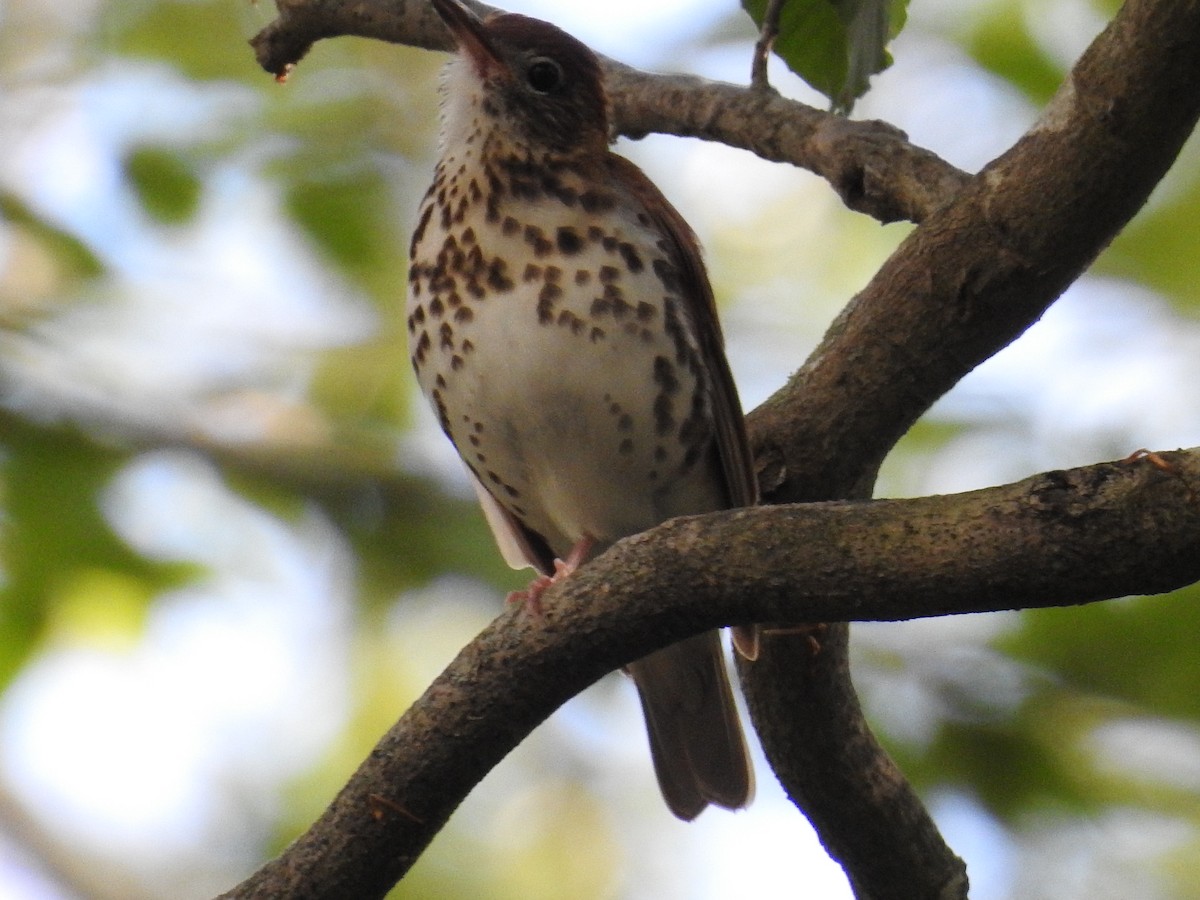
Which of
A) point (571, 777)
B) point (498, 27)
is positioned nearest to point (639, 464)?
point (498, 27)

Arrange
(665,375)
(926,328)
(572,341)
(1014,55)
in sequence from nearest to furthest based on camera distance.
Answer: (926,328) → (572,341) → (665,375) → (1014,55)

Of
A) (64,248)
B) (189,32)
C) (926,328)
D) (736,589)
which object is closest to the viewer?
(736,589)

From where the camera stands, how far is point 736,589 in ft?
9.27

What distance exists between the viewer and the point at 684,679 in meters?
4.54

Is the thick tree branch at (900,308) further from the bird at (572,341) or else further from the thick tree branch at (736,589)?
the bird at (572,341)

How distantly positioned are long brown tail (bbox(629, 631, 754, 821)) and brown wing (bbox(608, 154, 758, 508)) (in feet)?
A: 1.92

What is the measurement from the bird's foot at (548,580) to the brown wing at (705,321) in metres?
0.46

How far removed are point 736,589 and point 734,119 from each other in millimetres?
1994

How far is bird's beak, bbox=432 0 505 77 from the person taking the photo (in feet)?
14.5

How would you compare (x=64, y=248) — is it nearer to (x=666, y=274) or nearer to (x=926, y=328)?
(x=666, y=274)

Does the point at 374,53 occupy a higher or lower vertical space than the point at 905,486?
higher

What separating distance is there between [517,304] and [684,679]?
1.20 m

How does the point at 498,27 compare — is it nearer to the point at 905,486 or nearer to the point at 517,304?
the point at 517,304

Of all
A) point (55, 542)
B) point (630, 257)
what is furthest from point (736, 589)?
point (55, 542)
